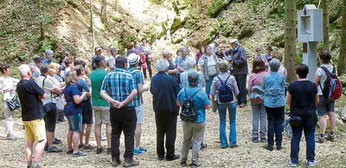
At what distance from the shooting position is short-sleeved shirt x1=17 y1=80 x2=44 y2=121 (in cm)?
704

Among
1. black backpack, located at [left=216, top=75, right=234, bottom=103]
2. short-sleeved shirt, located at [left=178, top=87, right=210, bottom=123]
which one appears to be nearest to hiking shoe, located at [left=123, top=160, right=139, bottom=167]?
short-sleeved shirt, located at [left=178, top=87, right=210, bottom=123]

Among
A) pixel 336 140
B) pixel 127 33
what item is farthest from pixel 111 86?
pixel 127 33

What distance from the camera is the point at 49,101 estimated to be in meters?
8.45

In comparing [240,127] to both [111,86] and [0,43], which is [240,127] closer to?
[111,86]

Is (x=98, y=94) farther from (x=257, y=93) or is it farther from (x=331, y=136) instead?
(x=331, y=136)

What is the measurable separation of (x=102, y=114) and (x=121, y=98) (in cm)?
133

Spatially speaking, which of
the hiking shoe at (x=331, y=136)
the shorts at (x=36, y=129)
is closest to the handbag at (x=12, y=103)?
the shorts at (x=36, y=129)

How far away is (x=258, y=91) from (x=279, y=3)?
16.1 metres

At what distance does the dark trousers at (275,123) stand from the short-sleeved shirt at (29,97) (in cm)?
424

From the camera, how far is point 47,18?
19406 mm

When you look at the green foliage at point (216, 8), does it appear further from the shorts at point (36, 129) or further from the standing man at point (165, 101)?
the shorts at point (36, 129)

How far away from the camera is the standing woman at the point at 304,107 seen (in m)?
6.77

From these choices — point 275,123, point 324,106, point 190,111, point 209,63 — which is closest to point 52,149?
point 190,111

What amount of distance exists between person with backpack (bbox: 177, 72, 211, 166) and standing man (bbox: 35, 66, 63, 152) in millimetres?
2723
